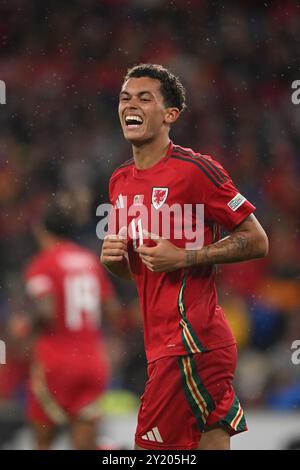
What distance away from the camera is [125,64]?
33.0ft

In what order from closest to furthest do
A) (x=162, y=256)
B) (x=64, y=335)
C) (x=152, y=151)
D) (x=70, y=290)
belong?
1. (x=162, y=256)
2. (x=152, y=151)
3. (x=70, y=290)
4. (x=64, y=335)

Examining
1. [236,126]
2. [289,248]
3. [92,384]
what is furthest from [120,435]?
[236,126]

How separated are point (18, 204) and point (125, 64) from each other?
2.20 metres

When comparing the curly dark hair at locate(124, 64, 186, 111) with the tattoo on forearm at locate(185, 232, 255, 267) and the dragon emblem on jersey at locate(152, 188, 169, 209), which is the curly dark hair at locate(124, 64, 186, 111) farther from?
the tattoo on forearm at locate(185, 232, 255, 267)

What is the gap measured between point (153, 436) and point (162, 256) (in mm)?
700

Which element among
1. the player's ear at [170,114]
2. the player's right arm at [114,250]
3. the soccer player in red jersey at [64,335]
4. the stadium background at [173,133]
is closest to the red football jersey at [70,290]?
the soccer player in red jersey at [64,335]

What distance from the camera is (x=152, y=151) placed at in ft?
12.1

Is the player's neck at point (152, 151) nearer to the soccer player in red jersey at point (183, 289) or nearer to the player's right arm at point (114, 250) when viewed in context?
the soccer player in red jersey at point (183, 289)

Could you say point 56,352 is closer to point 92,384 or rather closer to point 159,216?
point 92,384

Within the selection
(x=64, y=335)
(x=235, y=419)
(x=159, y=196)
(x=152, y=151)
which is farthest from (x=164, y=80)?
(x=64, y=335)

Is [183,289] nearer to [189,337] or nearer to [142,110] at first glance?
[189,337]

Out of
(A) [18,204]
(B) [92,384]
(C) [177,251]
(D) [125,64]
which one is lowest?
(B) [92,384]

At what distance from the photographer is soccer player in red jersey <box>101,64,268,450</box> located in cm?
350
